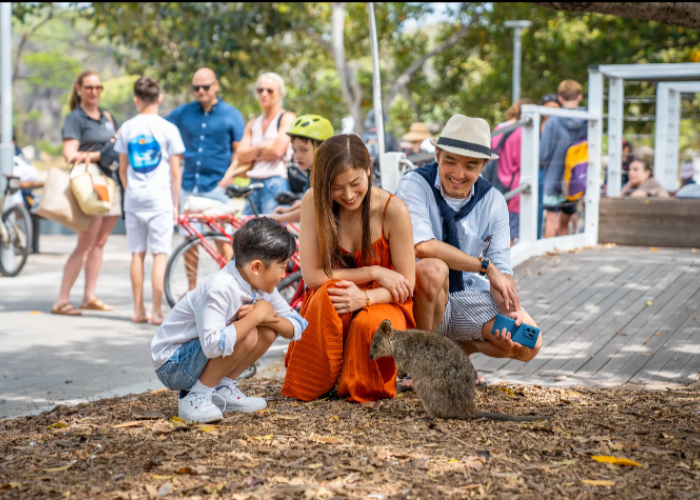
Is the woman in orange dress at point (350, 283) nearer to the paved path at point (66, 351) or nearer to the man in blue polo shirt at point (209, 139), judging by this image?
the paved path at point (66, 351)

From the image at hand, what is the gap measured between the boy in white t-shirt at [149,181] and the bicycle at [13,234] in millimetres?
3851

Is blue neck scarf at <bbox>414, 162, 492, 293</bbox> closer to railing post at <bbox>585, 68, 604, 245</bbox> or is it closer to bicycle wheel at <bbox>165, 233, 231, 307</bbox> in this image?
bicycle wheel at <bbox>165, 233, 231, 307</bbox>

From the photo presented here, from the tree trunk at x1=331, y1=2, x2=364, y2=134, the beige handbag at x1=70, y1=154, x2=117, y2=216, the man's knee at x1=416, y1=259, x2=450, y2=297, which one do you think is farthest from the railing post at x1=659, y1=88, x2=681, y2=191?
the man's knee at x1=416, y1=259, x2=450, y2=297

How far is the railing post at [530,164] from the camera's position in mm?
9180

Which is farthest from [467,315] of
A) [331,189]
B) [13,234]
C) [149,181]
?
[13,234]

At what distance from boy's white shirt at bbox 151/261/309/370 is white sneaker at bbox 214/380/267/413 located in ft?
1.26

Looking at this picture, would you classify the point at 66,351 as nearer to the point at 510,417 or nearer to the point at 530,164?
the point at 510,417

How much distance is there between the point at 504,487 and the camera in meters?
3.28

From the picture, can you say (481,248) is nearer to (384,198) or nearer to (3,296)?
(384,198)

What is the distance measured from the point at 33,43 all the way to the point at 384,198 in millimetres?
63685

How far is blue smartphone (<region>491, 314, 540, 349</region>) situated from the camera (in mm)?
4746

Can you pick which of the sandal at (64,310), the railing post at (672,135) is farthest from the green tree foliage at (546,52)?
the sandal at (64,310)

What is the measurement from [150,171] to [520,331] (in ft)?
14.4

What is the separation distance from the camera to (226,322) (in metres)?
4.22
